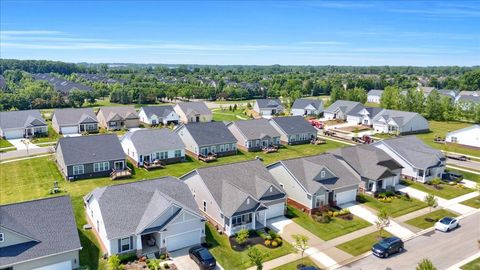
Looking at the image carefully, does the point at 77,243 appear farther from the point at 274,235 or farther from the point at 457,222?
the point at 457,222

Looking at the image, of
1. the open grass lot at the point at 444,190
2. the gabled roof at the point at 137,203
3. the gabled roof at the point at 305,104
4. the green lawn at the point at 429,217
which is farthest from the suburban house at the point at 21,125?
the gabled roof at the point at 305,104

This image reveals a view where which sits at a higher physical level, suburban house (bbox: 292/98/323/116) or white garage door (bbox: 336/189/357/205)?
suburban house (bbox: 292/98/323/116)

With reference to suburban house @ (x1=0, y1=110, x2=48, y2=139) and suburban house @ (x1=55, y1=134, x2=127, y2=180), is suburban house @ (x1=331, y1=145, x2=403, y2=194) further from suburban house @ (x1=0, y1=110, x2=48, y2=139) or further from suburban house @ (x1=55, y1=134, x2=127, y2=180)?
suburban house @ (x1=0, y1=110, x2=48, y2=139)

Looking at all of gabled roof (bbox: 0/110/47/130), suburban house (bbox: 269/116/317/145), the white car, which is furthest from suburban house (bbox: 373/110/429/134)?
gabled roof (bbox: 0/110/47/130)

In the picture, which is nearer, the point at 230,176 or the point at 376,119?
the point at 230,176

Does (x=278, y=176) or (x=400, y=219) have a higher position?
(x=278, y=176)

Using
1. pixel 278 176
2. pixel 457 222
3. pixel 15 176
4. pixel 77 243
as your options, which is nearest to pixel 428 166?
pixel 457 222

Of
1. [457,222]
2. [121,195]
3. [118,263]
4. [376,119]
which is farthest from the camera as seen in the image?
[376,119]

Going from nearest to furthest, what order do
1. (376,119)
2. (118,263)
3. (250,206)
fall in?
1. (118,263)
2. (250,206)
3. (376,119)
